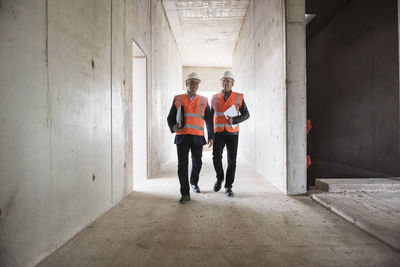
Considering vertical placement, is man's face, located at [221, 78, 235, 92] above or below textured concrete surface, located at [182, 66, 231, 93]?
below

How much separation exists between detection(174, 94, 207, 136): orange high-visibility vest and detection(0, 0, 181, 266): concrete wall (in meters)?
0.95

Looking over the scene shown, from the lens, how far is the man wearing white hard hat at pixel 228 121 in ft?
12.2

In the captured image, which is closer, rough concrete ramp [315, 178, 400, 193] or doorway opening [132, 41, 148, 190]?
rough concrete ramp [315, 178, 400, 193]

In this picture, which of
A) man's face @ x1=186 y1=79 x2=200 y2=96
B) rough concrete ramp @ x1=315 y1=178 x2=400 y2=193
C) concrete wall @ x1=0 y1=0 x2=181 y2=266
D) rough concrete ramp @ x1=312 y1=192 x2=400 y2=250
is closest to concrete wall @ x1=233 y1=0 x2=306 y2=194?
rough concrete ramp @ x1=315 y1=178 x2=400 y2=193

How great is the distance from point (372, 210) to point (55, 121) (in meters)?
3.62

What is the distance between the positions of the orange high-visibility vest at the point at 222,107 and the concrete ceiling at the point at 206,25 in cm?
468

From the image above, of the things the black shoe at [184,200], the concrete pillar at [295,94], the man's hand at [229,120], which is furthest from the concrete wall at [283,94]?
the black shoe at [184,200]

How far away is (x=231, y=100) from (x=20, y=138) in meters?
2.90

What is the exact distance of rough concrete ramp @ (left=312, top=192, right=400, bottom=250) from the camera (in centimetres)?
223

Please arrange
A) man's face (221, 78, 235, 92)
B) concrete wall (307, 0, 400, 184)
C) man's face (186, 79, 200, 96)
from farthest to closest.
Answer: concrete wall (307, 0, 400, 184), man's face (221, 78, 235, 92), man's face (186, 79, 200, 96)

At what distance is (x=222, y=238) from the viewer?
2.21m

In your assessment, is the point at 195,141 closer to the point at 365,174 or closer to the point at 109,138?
the point at 109,138

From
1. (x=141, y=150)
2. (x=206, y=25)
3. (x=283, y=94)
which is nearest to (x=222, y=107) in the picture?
(x=283, y=94)

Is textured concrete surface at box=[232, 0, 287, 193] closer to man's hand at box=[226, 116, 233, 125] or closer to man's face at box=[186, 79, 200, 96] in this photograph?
man's hand at box=[226, 116, 233, 125]
